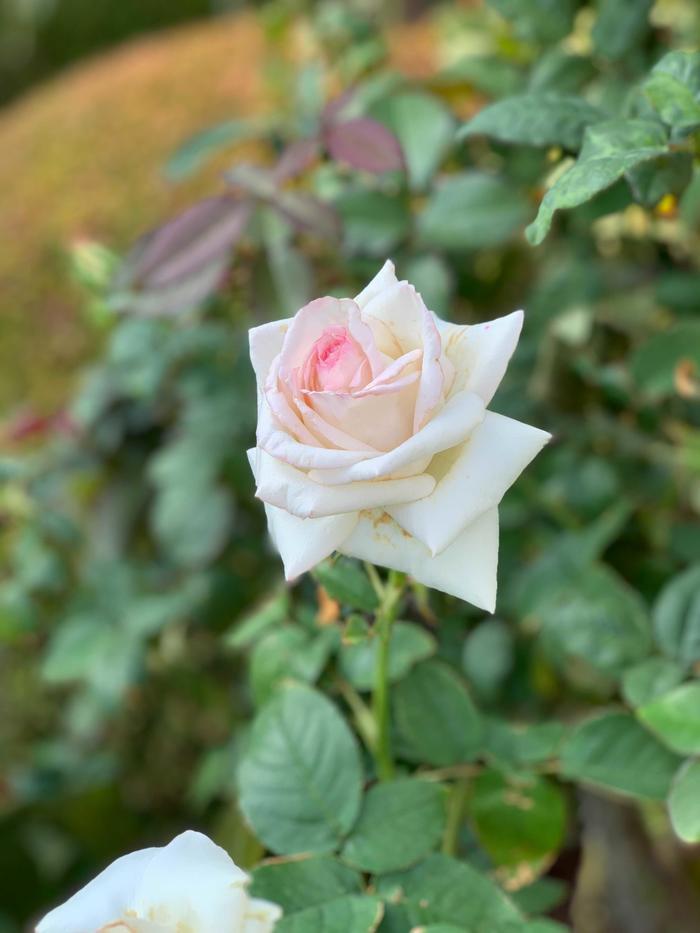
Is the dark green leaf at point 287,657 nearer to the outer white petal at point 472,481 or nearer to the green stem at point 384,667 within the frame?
the green stem at point 384,667

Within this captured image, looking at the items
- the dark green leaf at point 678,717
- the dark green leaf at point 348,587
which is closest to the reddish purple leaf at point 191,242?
the dark green leaf at point 348,587

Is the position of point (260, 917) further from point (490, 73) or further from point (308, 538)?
point (490, 73)

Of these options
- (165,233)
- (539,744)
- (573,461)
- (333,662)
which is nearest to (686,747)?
(539,744)

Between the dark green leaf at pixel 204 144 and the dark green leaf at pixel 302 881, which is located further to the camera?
the dark green leaf at pixel 204 144

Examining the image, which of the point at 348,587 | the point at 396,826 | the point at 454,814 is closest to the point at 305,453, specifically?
the point at 348,587

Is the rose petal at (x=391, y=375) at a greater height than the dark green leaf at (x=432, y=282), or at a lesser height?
greater

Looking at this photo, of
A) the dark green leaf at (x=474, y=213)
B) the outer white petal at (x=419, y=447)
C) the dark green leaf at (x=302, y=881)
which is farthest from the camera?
the dark green leaf at (x=474, y=213)

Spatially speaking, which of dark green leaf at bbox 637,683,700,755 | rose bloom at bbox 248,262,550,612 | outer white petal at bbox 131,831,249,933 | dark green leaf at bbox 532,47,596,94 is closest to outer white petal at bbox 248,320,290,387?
rose bloom at bbox 248,262,550,612
